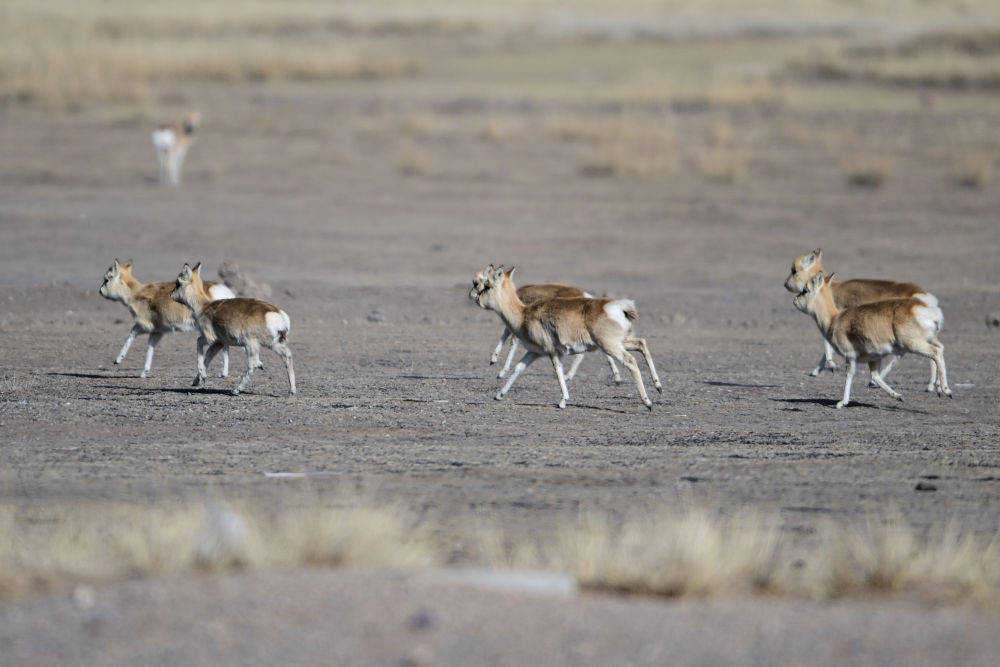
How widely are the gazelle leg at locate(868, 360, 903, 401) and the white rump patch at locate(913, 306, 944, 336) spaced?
641 millimetres

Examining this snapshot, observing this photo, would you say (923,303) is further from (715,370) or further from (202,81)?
(202,81)

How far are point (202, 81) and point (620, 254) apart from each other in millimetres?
26407

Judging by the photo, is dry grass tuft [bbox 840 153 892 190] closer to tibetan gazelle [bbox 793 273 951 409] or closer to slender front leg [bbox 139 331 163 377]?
tibetan gazelle [bbox 793 273 951 409]

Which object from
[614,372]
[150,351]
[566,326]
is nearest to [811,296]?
[614,372]

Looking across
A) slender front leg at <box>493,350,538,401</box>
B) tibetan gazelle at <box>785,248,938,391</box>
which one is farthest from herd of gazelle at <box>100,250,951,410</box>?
tibetan gazelle at <box>785,248,938,391</box>

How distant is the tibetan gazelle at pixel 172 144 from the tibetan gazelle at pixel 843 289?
1734 centimetres

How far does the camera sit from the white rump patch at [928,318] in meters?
13.8

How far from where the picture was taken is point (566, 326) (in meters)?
13.8

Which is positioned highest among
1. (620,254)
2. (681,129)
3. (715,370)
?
(681,129)

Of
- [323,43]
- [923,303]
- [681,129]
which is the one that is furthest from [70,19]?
[923,303]

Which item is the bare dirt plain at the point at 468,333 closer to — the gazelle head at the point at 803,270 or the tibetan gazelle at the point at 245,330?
the tibetan gazelle at the point at 245,330

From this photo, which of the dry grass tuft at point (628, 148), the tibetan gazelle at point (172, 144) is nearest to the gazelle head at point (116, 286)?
the tibetan gazelle at point (172, 144)

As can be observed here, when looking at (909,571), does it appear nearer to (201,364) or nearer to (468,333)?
(201,364)

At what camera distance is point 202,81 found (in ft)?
156
